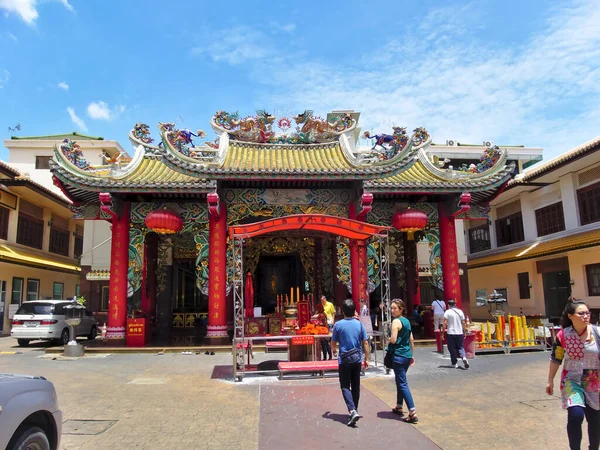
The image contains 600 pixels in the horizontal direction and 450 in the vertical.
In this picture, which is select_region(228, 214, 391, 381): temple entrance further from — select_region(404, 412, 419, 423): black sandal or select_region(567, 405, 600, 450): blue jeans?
select_region(567, 405, 600, 450): blue jeans

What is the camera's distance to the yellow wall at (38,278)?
68.7 ft

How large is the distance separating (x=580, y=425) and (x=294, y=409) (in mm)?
3920

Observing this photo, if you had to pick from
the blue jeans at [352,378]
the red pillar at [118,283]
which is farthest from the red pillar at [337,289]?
the blue jeans at [352,378]

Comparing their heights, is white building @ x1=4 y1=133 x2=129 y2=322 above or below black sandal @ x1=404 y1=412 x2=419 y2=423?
above

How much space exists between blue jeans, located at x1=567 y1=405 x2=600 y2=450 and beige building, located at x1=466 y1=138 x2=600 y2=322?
14.9 metres

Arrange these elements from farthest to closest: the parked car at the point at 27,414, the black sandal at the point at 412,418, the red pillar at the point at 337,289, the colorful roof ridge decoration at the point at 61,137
→ 1. the colorful roof ridge decoration at the point at 61,137
2. the red pillar at the point at 337,289
3. the black sandal at the point at 412,418
4. the parked car at the point at 27,414

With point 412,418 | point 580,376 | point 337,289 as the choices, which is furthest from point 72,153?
point 580,376

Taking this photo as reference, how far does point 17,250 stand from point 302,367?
62.6ft

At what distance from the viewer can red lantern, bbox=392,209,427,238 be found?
47.5 ft

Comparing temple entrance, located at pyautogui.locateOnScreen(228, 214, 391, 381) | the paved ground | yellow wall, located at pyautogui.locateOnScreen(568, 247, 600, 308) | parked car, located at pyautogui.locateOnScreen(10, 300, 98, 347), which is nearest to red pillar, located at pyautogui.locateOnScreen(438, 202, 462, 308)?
temple entrance, located at pyautogui.locateOnScreen(228, 214, 391, 381)

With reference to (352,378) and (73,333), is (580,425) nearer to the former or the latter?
(352,378)

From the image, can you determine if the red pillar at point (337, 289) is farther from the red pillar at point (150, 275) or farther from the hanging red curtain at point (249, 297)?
the red pillar at point (150, 275)

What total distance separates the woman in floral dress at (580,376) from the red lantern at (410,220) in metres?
10.2

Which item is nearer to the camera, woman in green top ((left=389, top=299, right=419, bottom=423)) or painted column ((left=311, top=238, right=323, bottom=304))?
woman in green top ((left=389, top=299, right=419, bottom=423))
